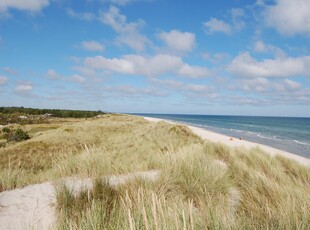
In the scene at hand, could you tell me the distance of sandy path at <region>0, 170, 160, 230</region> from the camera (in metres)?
4.46

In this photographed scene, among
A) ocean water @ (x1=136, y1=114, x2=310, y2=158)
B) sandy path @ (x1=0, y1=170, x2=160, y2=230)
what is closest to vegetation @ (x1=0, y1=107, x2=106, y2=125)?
ocean water @ (x1=136, y1=114, x2=310, y2=158)

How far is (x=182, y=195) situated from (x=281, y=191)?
158cm

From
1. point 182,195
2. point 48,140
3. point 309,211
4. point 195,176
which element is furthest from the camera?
point 48,140

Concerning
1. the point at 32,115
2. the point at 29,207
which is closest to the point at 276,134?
the point at 29,207

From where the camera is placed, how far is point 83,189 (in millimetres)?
5199

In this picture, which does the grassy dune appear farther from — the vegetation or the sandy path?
the vegetation

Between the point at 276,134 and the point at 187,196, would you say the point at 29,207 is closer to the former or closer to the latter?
the point at 187,196

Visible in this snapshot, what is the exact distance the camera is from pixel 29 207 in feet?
16.9

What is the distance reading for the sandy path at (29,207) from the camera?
4465 mm

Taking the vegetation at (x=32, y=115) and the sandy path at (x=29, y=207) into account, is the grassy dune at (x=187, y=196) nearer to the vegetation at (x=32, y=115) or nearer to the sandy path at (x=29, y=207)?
the sandy path at (x=29, y=207)

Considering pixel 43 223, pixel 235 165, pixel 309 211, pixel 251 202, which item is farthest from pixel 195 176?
pixel 43 223

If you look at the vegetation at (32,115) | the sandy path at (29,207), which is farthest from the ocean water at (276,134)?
the vegetation at (32,115)

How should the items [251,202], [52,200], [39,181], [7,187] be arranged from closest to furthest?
1. [251,202]
2. [52,200]
3. [7,187]
4. [39,181]

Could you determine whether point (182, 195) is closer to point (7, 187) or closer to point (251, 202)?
point (251, 202)
